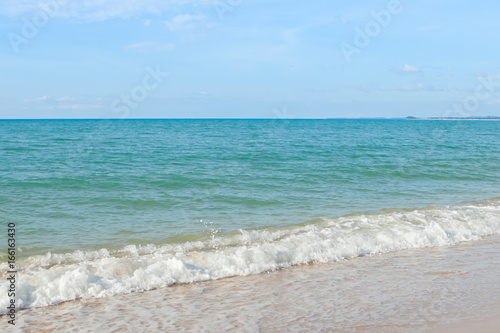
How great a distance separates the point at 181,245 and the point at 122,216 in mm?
3145

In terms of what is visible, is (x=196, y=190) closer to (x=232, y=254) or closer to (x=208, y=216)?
(x=208, y=216)

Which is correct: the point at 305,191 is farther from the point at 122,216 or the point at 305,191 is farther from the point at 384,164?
the point at 384,164

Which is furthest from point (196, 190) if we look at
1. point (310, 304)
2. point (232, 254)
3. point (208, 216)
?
point (310, 304)

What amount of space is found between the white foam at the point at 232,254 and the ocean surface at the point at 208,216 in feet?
0.07

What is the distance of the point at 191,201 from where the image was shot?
45.9 feet

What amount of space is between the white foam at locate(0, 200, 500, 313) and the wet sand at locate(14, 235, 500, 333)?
1.01ft

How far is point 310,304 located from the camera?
6152 mm

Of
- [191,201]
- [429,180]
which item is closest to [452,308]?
[191,201]

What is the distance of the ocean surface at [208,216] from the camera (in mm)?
7711

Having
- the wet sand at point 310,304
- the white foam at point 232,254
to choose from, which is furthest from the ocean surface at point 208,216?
the wet sand at point 310,304

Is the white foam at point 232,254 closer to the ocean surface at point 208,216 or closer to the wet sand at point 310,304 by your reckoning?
the ocean surface at point 208,216

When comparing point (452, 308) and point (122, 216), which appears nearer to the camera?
point (452, 308)

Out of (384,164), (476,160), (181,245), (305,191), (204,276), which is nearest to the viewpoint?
(204,276)

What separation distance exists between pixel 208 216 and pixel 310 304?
6.15 meters
